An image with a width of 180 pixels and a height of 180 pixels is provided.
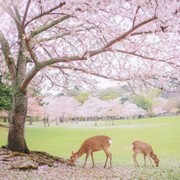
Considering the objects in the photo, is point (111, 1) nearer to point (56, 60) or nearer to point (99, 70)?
point (56, 60)

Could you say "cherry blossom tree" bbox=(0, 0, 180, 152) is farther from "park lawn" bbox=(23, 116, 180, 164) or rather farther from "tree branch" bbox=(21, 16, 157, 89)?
"park lawn" bbox=(23, 116, 180, 164)

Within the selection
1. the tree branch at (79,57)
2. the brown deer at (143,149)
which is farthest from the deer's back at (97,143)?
the tree branch at (79,57)

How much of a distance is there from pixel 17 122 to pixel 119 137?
10.9ft

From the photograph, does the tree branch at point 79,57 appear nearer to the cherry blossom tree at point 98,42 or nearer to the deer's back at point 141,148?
the cherry blossom tree at point 98,42

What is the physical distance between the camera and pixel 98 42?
30.4ft

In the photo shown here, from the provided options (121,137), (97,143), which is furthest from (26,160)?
(121,137)

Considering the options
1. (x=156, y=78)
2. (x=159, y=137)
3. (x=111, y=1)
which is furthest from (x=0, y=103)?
(x=111, y=1)

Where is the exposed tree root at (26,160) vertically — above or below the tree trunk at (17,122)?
below

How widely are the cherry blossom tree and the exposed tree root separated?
404 millimetres

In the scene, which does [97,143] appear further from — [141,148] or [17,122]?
[17,122]

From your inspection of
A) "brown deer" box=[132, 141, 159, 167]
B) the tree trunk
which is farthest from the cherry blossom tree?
"brown deer" box=[132, 141, 159, 167]

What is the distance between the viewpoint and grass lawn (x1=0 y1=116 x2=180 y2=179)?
1057 cm

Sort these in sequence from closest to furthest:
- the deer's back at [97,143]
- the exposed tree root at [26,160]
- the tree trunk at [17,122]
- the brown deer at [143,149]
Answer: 1. the exposed tree root at [26,160]
2. the deer's back at [97,143]
3. the tree trunk at [17,122]
4. the brown deer at [143,149]

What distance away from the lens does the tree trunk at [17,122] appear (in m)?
8.95
